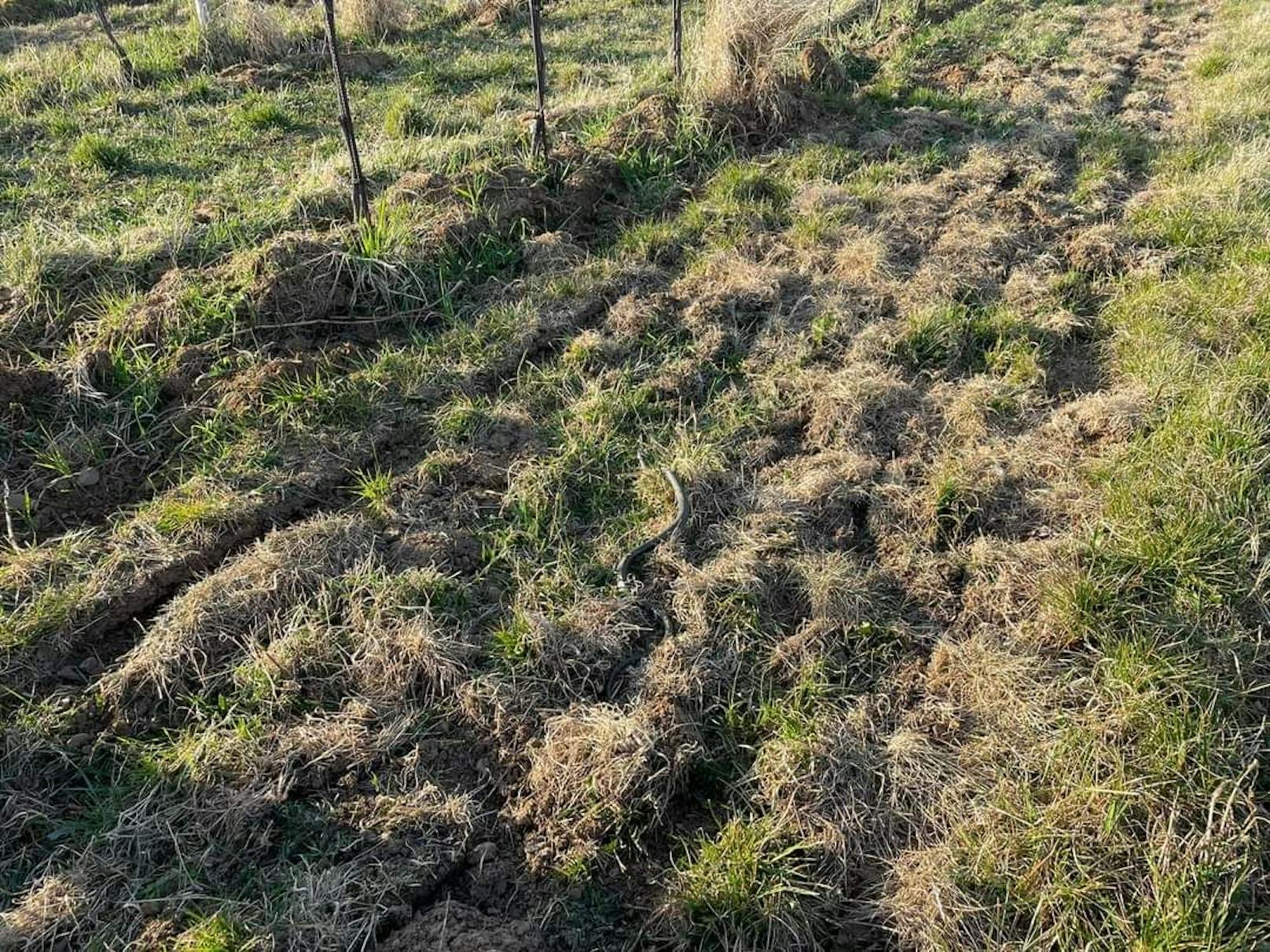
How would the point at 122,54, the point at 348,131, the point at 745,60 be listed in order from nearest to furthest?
the point at 348,131
the point at 745,60
the point at 122,54

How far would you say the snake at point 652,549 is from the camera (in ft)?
9.66

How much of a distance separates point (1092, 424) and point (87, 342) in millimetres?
4472

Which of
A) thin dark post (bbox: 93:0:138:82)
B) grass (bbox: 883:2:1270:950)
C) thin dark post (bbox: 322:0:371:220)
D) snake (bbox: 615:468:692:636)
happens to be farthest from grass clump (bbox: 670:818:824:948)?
thin dark post (bbox: 93:0:138:82)

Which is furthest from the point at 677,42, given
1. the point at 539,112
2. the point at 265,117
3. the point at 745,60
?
the point at 265,117

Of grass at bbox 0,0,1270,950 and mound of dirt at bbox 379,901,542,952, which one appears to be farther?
grass at bbox 0,0,1270,950

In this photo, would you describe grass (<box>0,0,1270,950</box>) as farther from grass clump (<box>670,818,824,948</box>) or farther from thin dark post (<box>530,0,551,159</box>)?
thin dark post (<box>530,0,551,159</box>)

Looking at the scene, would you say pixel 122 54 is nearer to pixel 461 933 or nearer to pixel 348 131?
pixel 348 131

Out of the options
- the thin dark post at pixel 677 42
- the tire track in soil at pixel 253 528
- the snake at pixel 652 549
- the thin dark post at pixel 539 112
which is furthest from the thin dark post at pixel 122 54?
the snake at pixel 652 549

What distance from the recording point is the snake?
2945 mm

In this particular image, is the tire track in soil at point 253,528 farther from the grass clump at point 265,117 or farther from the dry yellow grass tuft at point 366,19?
the dry yellow grass tuft at point 366,19

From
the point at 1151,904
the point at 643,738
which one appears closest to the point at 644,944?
the point at 643,738

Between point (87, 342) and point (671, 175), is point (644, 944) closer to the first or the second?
point (87, 342)

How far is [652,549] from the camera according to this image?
3.16 m

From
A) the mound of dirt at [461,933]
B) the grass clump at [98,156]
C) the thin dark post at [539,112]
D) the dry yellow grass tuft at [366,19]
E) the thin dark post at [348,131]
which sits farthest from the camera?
the dry yellow grass tuft at [366,19]
